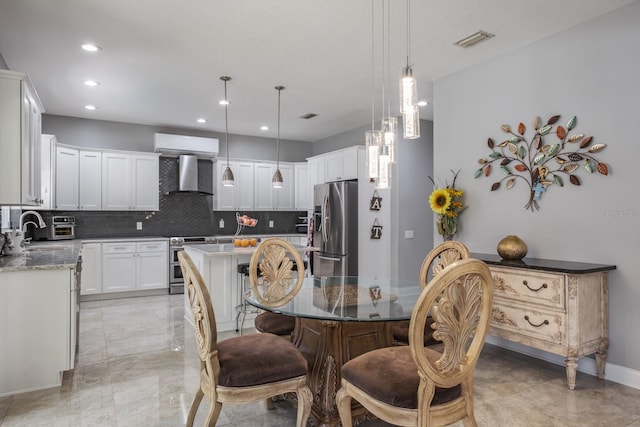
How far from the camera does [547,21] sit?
3.17 m

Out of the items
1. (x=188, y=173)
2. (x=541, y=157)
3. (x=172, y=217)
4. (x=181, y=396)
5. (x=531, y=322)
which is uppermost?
(x=188, y=173)

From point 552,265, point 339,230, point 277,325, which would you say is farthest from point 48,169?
point 552,265

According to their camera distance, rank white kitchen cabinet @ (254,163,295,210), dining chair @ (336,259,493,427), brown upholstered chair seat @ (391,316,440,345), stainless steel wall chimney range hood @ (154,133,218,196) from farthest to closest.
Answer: white kitchen cabinet @ (254,163,295,210), stainless steel wall chimney range hood @ (154,133,218,196), brown upholstered chair seat @ (391,316,440,345), dining chair @ (336,259,493,427)

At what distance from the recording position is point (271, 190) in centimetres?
753

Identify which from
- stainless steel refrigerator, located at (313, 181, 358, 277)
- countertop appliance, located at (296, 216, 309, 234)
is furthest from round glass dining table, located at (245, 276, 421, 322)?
countertop appliance, located at (296, 216, 309, 234)

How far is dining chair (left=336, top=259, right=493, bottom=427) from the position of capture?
155 centimetres

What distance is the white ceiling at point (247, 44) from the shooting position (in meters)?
2.98

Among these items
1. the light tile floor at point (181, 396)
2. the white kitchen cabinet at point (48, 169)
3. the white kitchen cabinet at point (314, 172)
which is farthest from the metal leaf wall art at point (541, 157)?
the white kitchen cabinet at point (48, 169)

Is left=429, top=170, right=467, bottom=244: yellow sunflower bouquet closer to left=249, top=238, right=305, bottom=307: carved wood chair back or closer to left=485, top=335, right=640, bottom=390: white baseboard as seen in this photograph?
left=485, top=335, right=640, bottom=390: white baseboard

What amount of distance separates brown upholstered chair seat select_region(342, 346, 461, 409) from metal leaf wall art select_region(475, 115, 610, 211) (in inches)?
87.3

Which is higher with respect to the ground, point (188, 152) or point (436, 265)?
point (188, 152)

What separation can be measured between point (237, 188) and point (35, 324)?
463cm

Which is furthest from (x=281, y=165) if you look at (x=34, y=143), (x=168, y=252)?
(x=34, y=143)

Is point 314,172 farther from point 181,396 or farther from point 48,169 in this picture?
point 181,396
